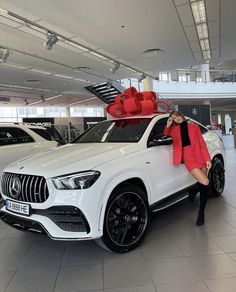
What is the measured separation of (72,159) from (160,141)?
114cm

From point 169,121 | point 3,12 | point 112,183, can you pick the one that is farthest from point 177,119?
point 3,12

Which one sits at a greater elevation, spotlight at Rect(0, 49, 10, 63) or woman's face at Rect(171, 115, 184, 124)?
spotlight at Rect(0, 49, 10, 63)

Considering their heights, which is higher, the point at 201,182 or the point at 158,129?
the point at 158,129

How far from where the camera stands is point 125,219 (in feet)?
10.2

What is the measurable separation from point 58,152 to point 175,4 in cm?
477

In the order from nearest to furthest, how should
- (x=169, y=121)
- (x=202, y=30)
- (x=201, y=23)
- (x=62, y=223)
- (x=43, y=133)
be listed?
(x=62, y=223), (x=169, y=121), (x=43, y=133), (x=201, y=23), (x=202, y=30)

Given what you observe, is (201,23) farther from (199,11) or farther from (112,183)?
(112,183)

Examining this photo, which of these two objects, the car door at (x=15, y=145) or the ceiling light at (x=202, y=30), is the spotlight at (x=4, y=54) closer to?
the car door at (x=15, y=145)

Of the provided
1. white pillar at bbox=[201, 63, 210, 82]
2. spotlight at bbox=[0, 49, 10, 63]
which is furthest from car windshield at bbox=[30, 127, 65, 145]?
white pillar at bbox=[201, 63, 210, 82]

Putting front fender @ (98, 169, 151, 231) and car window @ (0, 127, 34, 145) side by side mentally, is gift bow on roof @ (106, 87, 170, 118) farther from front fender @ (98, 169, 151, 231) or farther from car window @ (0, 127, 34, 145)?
car window @ (0, 127, 34, 145)

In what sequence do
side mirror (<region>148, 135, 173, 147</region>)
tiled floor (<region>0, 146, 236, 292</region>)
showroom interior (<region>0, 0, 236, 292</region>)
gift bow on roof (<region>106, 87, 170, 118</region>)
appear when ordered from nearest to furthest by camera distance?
1. tiled floor (<region>0, 146, 236, 292</region>)
2. showroom interior (<region>0, 0, 236, 292</region>)
3. side mirror (<region>148, 135, 173, 147</region>)
4. gift bow on roof (<region>106, 87, 170, 118</region>)

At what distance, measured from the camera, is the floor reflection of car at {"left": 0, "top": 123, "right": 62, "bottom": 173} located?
18.8 feet

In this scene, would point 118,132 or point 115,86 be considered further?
point 115,86

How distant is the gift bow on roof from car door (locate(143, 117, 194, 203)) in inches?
17.6
